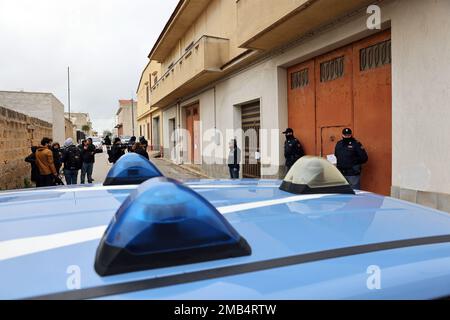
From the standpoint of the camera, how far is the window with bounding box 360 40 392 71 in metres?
6.07

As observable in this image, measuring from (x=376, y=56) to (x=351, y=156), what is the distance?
1.84 metres

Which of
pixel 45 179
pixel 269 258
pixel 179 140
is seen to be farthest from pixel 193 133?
pixel 269 258

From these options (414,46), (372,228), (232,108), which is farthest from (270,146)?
(372,228)

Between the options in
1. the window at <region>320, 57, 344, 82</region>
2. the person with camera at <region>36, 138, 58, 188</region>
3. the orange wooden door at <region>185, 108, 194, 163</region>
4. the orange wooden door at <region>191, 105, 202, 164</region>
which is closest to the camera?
the window at <region>320, 57, 344, 82</region>

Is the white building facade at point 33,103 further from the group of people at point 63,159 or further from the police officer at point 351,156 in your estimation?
the police officer at point 351,156

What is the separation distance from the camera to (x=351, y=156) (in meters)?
6.25

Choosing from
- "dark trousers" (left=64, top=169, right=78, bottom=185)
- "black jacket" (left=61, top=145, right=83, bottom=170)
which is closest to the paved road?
"dark trousers" (left=64, top=169, right=78, bottom=185)

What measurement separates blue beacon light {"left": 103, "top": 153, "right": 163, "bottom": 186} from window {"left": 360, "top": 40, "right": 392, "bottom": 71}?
17.0 feet

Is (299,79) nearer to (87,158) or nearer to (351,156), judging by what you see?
(351,156)

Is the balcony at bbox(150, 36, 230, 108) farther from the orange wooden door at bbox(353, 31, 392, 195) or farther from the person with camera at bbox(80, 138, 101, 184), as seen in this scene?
the orange wooden door at bbox(353, 31, 392, 195)

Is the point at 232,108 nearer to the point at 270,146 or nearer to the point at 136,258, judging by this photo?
the point at 270,146

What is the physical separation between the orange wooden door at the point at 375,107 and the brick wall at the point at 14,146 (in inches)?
331

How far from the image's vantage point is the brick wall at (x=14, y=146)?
9070 millimetres

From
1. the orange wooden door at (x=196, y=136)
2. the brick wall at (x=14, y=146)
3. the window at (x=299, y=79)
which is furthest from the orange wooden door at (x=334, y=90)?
the orange wooden door at (x=196, y=136)
